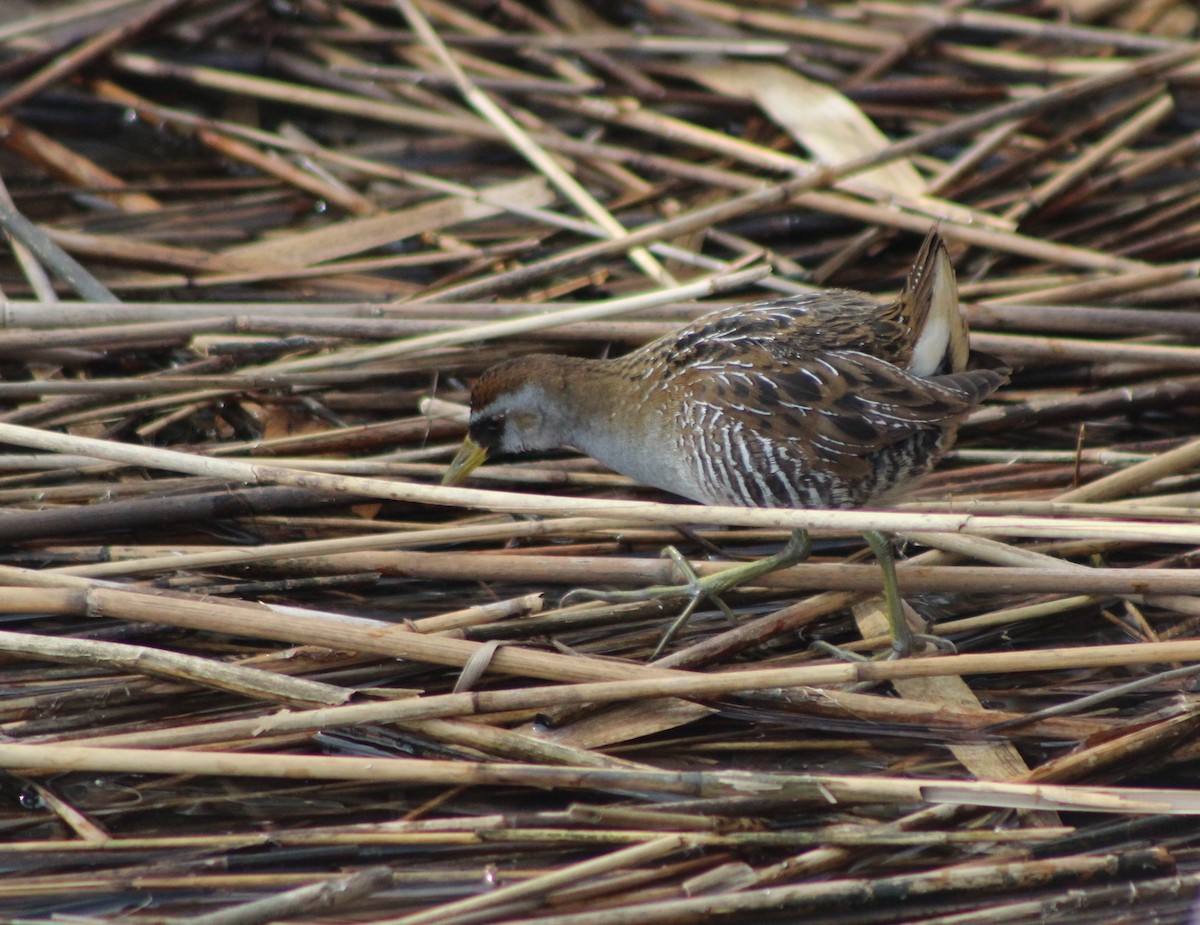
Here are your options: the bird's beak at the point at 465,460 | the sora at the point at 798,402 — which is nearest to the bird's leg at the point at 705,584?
the sora at the point at 798,402

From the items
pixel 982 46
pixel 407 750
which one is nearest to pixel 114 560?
pixel 407 750

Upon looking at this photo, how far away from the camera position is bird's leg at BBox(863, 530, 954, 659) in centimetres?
282

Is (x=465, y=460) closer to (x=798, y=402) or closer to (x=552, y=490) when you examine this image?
(x=552, y=490)

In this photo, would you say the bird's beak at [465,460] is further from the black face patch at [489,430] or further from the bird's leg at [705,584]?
the bird's leg at [705,584]

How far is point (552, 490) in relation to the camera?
3424mm

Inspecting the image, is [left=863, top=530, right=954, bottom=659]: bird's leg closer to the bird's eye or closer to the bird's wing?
the bird's wing

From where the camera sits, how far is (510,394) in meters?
3.18

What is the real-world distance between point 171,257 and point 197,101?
106 centimetres

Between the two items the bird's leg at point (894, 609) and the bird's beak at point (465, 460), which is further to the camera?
the bird's beak at point (465, 460)

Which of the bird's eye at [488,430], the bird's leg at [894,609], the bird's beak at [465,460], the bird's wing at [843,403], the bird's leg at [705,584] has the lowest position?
the bird's leg at [894,609]

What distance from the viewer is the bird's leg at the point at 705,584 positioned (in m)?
2.99

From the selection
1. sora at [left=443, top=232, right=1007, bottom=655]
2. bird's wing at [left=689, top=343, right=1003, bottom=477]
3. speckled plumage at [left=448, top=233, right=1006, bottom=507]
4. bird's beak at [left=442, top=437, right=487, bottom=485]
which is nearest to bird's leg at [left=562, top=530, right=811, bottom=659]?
sora at [left=443, top=232, right=1007, bottom=655]

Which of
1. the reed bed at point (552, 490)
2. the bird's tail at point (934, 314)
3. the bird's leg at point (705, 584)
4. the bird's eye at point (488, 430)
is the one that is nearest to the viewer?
the reed bed at point (552, 490)

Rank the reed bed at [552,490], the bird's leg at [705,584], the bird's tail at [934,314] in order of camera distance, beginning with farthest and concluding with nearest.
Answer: the bird's leg at [705,584], the bird's tail at [934,314], the reed bed at [552,490]
